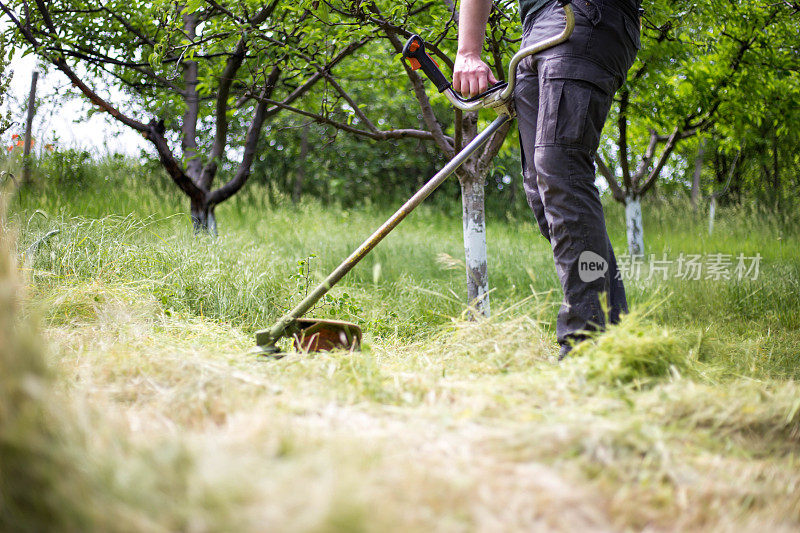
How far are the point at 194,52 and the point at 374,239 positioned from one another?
205 cm

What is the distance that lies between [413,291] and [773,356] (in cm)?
192

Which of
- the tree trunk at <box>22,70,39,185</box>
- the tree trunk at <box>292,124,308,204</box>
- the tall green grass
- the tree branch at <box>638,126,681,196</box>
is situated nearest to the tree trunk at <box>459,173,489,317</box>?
the tall green grass

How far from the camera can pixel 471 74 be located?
2.12 m

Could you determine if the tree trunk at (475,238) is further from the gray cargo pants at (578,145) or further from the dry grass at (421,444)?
the dry grass at (421,444)

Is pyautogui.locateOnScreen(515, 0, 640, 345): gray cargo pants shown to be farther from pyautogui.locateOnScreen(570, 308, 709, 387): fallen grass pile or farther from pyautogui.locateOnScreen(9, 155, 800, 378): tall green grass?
pyautogui.locateOnScreen(570, 308, 709, 387): fallen grass pile

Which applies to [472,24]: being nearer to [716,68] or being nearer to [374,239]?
[374,239]

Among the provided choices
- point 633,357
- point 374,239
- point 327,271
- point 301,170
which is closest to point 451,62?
point 374,239

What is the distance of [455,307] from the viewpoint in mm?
3533

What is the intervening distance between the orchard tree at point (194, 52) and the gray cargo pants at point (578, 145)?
1608 millimetres

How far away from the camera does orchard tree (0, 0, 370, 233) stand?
3.21 meters

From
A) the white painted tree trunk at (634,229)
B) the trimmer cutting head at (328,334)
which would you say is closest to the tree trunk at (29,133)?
the trimmer cutting head at (328,334)

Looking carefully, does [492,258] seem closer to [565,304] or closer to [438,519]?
[565,304]

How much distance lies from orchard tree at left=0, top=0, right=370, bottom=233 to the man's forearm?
119cm

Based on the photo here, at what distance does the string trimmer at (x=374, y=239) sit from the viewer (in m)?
1.92
